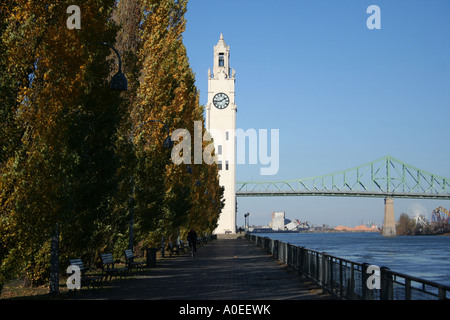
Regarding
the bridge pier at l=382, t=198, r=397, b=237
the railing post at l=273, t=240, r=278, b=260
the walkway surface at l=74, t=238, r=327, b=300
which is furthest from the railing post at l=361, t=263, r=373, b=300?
the bridge pier at l=382, t=198, r=397, b=237

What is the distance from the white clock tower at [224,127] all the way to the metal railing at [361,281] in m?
101

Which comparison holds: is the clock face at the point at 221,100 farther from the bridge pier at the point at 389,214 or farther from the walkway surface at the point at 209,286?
the walkway surface at the point at 209,286

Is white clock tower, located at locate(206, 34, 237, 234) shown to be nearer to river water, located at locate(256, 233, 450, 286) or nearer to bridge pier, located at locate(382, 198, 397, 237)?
river water, located at locate(256, 233, 450, 286)

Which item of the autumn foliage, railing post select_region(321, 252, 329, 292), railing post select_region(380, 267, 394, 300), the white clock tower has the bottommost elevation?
railing post select_region(321, 252, 329, 292)

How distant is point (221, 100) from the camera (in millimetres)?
129625

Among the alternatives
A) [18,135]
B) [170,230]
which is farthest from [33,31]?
[170,230]

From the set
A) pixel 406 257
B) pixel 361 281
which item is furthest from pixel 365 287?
pixel 406 257

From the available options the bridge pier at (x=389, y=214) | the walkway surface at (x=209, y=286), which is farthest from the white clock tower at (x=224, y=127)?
the walkway surface at (x=209, y=286)

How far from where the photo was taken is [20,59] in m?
14.9

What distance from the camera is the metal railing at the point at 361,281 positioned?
924cm

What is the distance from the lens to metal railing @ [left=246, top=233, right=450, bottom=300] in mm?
9242

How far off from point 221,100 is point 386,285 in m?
120
